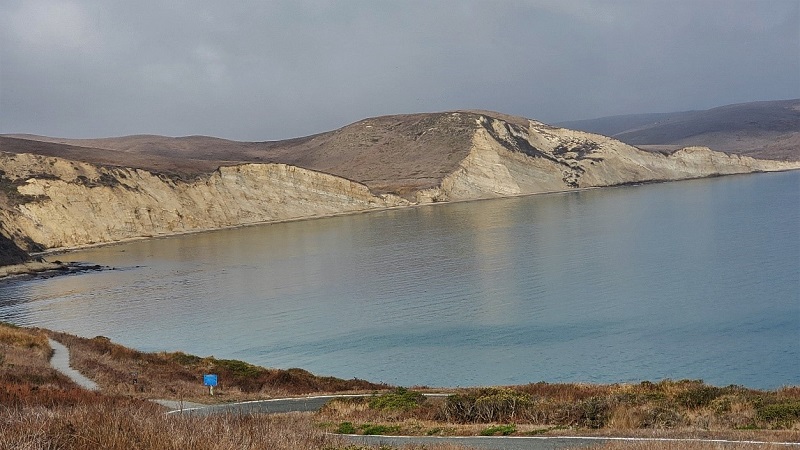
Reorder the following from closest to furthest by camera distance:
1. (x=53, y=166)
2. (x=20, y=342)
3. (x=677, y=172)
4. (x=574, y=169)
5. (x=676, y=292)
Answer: (x=20, y=342), (x=676, y=292), (x=53, y=166), (x=574, y=169), (x=677, y=172)

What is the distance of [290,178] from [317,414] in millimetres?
127729

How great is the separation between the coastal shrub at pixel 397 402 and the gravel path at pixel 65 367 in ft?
22.3

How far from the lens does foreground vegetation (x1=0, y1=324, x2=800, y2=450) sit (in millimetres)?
6582

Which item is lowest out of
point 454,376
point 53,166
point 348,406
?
point 454,376

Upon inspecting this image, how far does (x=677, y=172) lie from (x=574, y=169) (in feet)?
97.4

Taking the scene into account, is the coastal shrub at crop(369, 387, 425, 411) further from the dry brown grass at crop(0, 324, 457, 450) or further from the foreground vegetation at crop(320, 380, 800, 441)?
the dry brown grass at crop(0, 324, 457, 450)

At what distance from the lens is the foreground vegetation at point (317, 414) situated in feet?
21.6

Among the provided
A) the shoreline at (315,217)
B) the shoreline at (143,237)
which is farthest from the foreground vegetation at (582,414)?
the shoreline at (315,217)

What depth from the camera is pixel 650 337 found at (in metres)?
31.7

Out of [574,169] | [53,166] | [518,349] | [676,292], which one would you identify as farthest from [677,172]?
[518,349]

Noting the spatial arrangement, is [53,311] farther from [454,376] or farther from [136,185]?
[136,185]

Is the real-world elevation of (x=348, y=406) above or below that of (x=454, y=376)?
above

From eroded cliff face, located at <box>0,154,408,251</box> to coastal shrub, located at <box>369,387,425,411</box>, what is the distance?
91.6 metres

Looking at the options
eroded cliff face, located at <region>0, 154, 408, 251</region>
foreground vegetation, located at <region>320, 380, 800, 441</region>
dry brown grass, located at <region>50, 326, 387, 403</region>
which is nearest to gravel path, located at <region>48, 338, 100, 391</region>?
dry brown grass, located at <region>50, 326, 387, 403</region>
